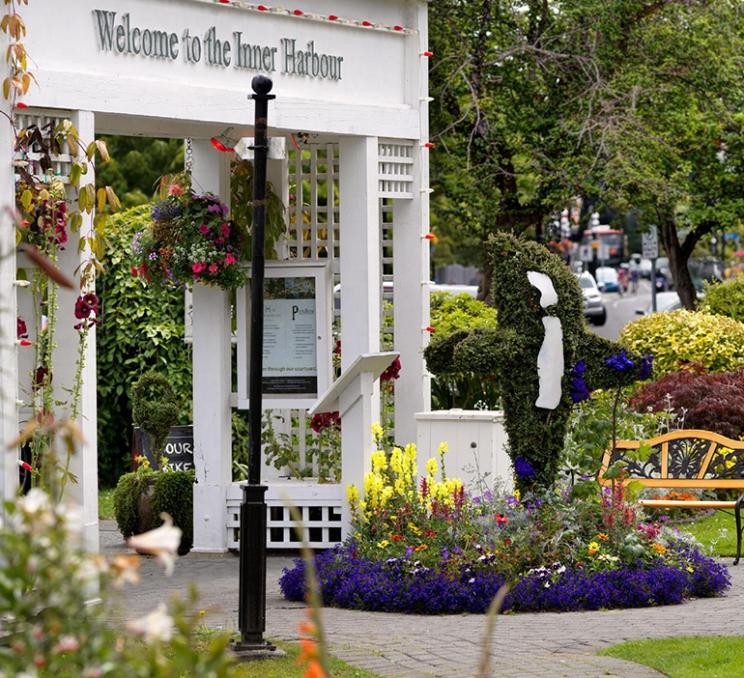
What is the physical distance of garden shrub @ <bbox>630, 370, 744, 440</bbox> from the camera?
14727mm

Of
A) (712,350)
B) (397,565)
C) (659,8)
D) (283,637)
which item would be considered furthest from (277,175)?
(659,8)

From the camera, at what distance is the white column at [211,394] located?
1168cm

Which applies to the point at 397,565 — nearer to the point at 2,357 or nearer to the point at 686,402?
the point at 2,357

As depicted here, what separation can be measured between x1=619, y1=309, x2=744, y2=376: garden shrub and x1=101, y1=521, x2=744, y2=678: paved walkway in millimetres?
7009

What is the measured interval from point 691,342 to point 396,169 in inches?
246

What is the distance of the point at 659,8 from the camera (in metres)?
20.6

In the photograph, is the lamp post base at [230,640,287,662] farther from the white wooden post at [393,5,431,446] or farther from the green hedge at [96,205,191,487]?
the green hedge at [96,205,191,487]

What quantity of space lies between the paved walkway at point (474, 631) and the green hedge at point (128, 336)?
6.95 m

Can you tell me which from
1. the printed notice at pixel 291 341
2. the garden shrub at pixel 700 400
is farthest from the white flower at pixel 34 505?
the garden shrub at pixel 700 400

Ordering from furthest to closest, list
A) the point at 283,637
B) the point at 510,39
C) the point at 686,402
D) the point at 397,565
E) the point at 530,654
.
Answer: the point at 510,39
the point at 686,402
the point at 397,565
the point at 283,637
the point at 530,654

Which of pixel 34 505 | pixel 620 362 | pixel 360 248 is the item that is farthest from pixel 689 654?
pixel 34 505

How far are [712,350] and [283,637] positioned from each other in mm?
9921

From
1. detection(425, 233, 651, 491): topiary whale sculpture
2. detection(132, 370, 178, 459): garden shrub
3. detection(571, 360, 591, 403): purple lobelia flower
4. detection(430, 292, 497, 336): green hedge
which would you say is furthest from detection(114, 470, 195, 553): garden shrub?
detection(430, 292, 497, 336): green hedge

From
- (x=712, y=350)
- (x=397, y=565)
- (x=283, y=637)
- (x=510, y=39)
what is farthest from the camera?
(x=510, y=39)
